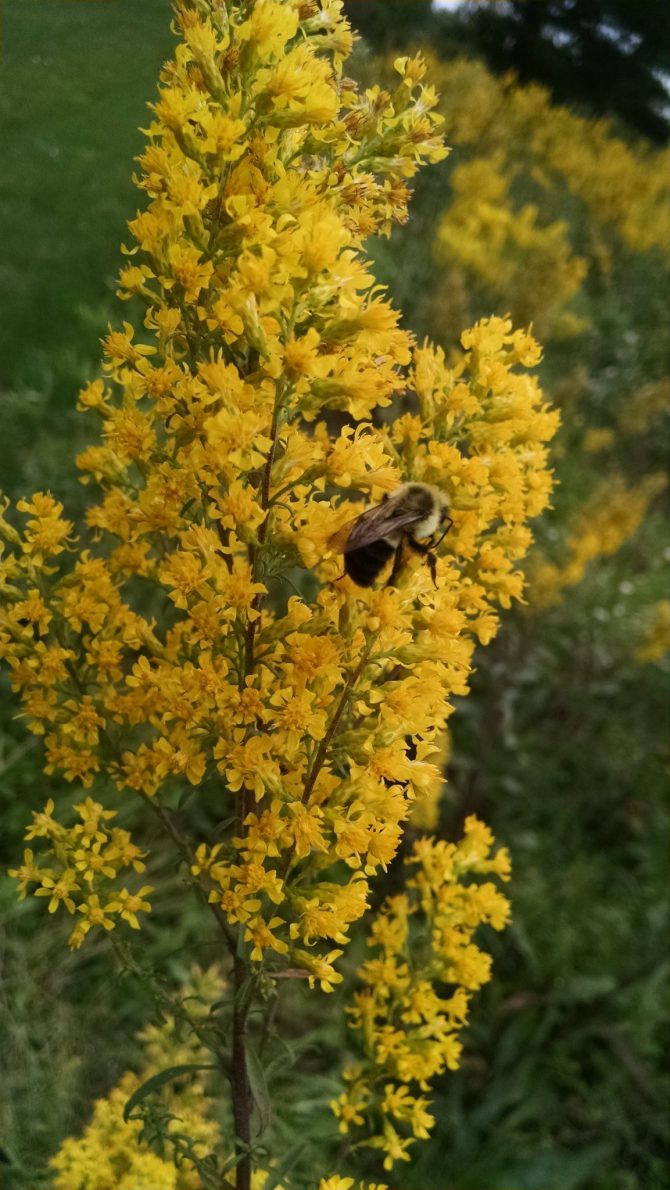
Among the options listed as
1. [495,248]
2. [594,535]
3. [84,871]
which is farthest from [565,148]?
[84,871]

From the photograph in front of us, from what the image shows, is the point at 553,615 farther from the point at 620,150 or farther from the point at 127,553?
the point at 620,150

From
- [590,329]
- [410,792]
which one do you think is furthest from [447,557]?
[590,329]

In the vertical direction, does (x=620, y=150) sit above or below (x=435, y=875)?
above

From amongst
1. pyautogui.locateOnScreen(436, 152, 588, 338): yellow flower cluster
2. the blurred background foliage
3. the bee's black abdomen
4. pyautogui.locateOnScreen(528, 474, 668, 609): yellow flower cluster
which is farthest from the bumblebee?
pyautogui.locateOnScreen(436, 152, 588, 338): yellow flower cluster

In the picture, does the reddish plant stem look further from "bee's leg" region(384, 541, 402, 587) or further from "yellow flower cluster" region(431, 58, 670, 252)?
"yellow flower cluster" region(431, 58, 670, 252)

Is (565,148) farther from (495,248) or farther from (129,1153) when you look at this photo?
(129,1153)
